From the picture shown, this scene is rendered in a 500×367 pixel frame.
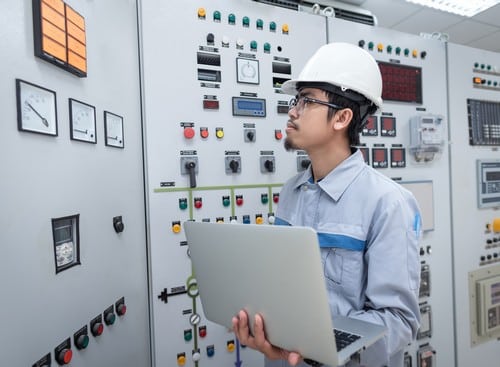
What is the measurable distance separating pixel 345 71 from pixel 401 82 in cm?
129

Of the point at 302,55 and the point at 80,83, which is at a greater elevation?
the point at 302,55

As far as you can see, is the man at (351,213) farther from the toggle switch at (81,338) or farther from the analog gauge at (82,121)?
the analog gauge at (82,121)

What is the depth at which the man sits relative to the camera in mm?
947

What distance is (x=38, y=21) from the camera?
0.89 meters

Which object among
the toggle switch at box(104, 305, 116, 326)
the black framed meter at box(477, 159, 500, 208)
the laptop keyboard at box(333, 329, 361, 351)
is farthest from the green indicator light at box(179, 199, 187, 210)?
the black framed meter at box(477, 159, 500, 208)

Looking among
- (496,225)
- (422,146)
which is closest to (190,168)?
(422,146)

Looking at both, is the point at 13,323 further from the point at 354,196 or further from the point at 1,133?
the point at 354,196

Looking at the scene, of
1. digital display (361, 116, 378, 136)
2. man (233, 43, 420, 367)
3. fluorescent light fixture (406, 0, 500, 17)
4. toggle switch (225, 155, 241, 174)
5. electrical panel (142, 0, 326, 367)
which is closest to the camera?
man (233, 43, 420, 367)

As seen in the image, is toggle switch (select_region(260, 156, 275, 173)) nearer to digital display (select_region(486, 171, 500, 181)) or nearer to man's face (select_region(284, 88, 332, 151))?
man's face (select_region(284, 88, 332, 151))

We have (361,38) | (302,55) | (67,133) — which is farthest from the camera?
(361,38)

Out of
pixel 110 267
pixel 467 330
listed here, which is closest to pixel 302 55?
pixel 110 267

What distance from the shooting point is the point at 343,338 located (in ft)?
2.67

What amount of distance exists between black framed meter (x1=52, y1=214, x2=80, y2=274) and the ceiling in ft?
11.7

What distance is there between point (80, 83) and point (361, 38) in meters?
1.71
